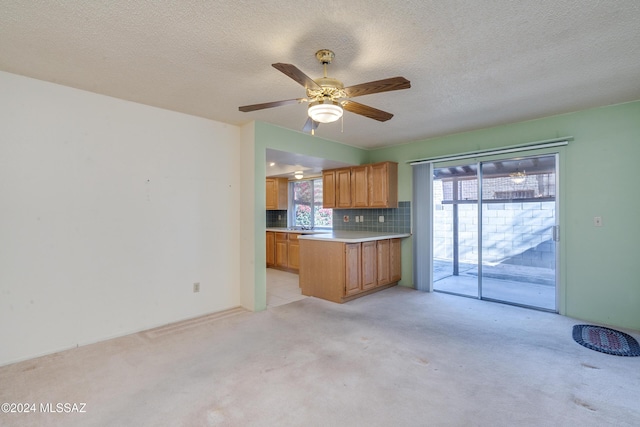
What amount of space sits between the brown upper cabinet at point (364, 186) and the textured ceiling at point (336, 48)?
1982mm

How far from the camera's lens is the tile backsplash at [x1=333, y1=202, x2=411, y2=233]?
532 cm

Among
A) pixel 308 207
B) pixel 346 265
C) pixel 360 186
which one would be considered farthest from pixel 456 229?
pixel 308 207

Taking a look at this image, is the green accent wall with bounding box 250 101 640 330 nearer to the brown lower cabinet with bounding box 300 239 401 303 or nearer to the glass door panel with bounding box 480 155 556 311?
the glass door panel with bounding box 480 155 556 311

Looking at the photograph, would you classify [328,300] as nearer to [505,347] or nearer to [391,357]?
[391,357]

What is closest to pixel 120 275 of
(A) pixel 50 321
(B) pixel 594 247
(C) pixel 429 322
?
(A) pixel 50 321

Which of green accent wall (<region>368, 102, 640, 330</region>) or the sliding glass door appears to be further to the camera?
the sliding glass door

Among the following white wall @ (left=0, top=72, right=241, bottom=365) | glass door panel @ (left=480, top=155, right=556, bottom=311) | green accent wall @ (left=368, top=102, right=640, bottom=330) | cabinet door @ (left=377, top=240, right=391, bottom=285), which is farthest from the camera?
cabinet door @ (left=377, top=240, right=391, bottom=285)

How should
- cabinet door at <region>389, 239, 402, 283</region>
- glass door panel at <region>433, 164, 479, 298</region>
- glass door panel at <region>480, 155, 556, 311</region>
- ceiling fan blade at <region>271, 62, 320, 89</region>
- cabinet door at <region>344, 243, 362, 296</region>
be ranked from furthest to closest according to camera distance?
cabinet door at <region>389, 239, 402, 283</region>
glass door panel at <region>433, 164, 479, 298</region>
cabinet door at <region>344, 243, 362, 296</region>
glass door panel at <region>480, 155, 556, 311</region>
ceiling fan blade at <region>271, 62, 320, 89</region>

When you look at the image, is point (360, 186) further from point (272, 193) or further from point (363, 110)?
point (363, 110)

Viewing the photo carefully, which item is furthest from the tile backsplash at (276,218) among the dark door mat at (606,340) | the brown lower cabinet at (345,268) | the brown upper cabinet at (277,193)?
the dark door mat at (606,340)

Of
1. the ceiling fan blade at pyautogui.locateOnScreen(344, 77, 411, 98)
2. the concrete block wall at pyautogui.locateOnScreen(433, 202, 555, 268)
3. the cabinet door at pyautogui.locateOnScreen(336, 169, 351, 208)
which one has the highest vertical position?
the ceiling fan blade at pyautogui.locateOnScreen(344, 77, 411, 98)

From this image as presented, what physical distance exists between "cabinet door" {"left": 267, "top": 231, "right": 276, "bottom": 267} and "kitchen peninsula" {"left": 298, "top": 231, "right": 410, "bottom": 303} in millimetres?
2304

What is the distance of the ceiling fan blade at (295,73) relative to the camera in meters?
1.82

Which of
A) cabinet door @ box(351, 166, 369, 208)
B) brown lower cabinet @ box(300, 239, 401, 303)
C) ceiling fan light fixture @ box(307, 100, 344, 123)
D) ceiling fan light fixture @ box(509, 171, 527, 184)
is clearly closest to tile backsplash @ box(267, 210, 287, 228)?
cabinet door @ box(351, 166, 369, 208)
